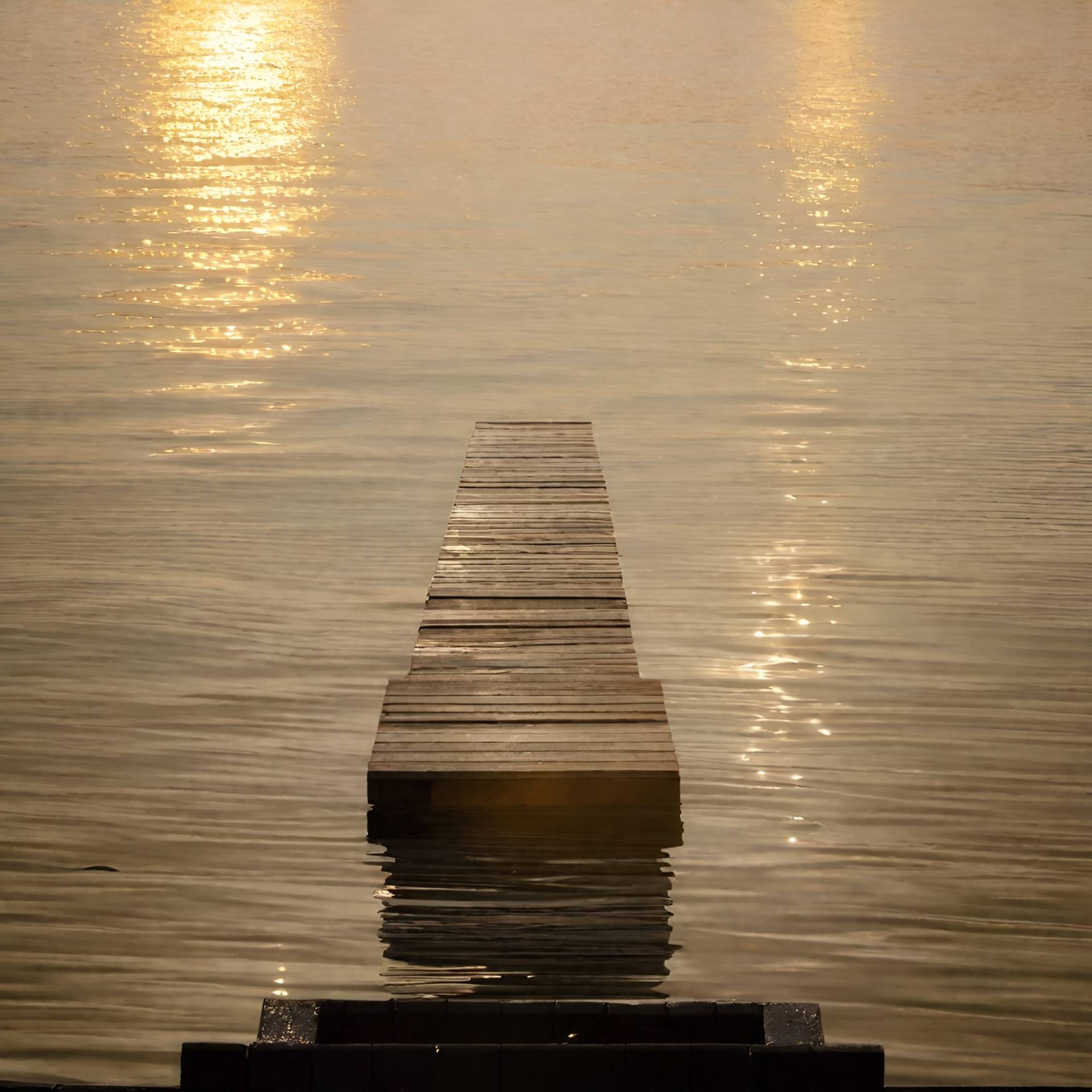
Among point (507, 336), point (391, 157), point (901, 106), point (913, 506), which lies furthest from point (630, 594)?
point (901, 106)

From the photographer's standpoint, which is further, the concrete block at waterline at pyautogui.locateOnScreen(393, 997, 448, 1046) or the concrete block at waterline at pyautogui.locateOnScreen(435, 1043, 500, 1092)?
the concrete block at waterline at pyautogui.locateOnScreen(393, 997, 448, 1046)

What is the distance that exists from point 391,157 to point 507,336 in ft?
24.9

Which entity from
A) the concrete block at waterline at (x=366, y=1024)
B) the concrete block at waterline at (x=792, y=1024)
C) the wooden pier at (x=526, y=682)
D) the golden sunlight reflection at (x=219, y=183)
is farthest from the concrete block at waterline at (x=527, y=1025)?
the golden sunlight reflection at (x=219, y=183)

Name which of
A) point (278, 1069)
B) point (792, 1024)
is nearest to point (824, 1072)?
point (792, 1024)

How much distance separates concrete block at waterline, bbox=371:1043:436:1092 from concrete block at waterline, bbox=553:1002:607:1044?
0.23 meters

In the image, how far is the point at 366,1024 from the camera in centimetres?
215

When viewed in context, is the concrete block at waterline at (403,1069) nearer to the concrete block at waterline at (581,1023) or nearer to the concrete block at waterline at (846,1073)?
the concrete block at waterline at (581,1023)

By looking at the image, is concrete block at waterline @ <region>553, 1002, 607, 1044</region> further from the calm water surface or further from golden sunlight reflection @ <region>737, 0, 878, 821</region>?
golden sunlight reflection @ <region>737, 0, 878, 821</region>

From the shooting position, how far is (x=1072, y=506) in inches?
220

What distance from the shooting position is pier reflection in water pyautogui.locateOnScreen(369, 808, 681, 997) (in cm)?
284

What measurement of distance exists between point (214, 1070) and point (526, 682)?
1767mm

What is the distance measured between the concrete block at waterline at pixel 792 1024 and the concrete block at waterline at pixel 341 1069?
52 cm

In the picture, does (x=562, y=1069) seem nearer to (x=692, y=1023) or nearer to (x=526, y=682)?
(x=692, y=1023)

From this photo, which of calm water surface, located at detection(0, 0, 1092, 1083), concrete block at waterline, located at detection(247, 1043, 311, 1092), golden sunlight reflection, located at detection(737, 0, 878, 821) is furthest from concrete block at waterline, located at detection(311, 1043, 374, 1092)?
golden sunlight reflection, located at detection(737, 0, 878, 821)
